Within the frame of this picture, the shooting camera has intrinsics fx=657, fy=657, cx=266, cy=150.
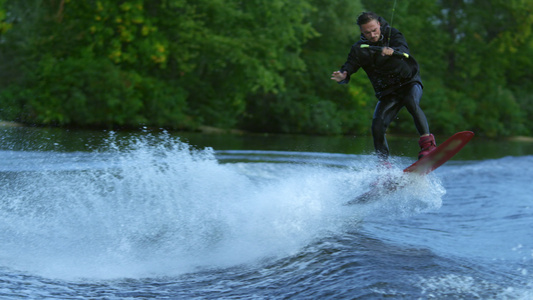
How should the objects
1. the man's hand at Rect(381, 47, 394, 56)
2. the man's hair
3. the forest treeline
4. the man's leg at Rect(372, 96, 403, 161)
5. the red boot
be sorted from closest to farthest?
the man's hand at Rect(381, 47, 394, 56)
the man's hair
the red boot
the man's leg at Rect(372, 96, 403, 161)
the forest treeline

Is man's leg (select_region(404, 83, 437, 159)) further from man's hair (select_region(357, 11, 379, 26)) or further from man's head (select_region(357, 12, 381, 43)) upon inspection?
man's hair (select_region(357, 11, 379, 26))

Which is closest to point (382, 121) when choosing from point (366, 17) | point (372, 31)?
point (372, 31)

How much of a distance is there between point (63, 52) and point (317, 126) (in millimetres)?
8847

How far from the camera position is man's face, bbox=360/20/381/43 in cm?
629

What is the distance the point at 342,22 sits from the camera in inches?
952

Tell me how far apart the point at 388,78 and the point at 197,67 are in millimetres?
16801

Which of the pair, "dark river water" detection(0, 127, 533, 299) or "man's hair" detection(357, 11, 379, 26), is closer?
"dark river water" detection(0, 127, 533, 299)

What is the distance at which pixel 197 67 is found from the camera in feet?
74.7

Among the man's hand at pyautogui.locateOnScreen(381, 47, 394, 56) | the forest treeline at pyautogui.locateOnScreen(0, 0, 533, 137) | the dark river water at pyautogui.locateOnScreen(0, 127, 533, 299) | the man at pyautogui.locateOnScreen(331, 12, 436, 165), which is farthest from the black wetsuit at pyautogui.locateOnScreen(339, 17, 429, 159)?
the forest treeline at pyautogui.locateOnScreen(0, 0, 533, 137)

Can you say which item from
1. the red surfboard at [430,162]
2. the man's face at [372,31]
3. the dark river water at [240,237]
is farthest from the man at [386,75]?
the dark river water at [240,237]

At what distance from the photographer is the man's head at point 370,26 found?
6.25m

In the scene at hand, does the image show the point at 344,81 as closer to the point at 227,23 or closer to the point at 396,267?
the point at 396,267

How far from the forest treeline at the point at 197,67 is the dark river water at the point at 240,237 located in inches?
418

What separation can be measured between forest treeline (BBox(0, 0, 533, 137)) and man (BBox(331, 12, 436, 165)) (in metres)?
13.6
